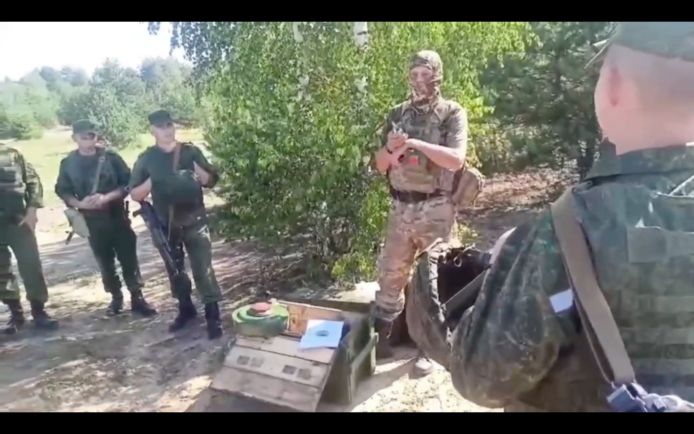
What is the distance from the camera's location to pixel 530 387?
78cm

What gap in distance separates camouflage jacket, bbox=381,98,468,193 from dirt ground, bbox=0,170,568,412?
61 centimetres

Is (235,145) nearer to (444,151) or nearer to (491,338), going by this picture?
(444,151)

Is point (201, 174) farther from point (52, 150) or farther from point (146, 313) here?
point (146, 313)

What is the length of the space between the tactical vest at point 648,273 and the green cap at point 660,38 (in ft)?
0.49

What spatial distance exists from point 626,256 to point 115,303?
2.62 m

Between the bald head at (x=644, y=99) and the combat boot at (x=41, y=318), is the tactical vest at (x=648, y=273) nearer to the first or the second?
the bald head at (x=644, y=99)

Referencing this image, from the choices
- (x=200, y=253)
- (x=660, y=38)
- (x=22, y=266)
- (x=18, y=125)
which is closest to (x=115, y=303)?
(x=22, y=266)

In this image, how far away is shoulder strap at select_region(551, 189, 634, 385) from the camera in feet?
2.29

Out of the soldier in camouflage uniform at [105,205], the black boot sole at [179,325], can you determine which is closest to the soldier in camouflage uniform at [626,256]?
the soldier in camouflage uniform at [105,205]

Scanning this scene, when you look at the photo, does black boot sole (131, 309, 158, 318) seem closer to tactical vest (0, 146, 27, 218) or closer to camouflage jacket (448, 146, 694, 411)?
tactical vest (0, 146, 27, 218)

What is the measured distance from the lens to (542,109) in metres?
3.23
